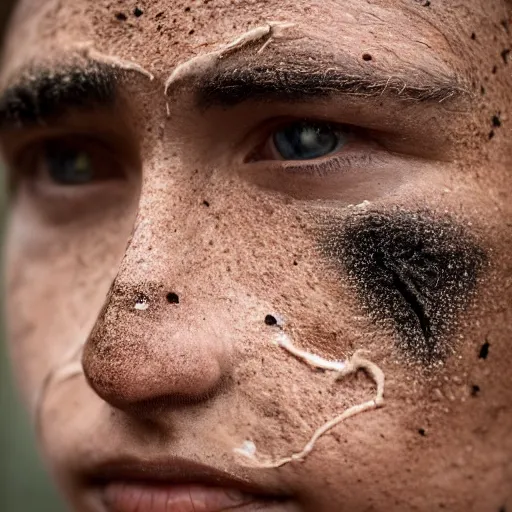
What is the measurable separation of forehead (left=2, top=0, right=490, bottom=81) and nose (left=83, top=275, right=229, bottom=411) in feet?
1.09

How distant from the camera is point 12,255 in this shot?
1565mm

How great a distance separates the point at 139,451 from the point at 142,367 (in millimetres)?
143

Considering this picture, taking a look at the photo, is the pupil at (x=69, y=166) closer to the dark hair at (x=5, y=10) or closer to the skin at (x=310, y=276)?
the skin at (x=310, y=276)

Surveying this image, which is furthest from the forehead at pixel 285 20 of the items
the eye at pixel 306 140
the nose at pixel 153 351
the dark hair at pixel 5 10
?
the dark hair at pixel 5 10

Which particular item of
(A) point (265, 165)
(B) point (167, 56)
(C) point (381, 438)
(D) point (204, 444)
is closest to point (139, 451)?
(D) point (204, 444)

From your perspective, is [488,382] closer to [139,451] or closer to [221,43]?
[139,451]

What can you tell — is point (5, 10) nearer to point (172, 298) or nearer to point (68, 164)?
point (68, 164)

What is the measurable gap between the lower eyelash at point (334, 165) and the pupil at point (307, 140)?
0.06 ft

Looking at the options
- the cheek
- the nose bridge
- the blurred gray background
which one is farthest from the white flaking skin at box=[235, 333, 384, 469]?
the blurred gray background

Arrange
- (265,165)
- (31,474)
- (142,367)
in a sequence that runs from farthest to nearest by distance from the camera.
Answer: (31,474), (265,165), (142,367)

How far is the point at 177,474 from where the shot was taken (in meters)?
1.15

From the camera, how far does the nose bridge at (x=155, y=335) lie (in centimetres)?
109

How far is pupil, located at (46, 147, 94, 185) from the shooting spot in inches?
56.9

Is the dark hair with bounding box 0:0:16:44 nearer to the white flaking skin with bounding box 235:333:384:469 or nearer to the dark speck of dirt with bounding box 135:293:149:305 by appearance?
the dark speck of dirt with bounding box 135:293:149:305
